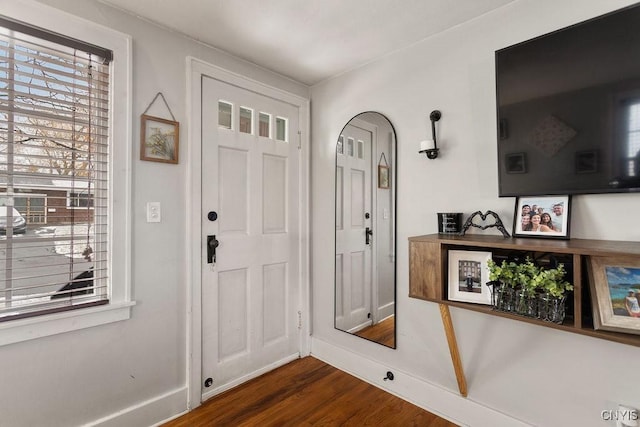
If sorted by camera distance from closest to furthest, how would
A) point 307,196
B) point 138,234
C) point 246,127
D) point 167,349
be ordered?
point 138,234 → point 167,349 → point 246,127 → point 307,196

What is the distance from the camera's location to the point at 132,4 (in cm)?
161

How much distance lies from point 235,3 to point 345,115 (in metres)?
1.07

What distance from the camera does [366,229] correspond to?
223cm

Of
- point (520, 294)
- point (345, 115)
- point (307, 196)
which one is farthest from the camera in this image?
point (307, 196)

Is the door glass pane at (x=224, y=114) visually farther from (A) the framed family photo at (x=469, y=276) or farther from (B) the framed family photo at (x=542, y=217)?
(B) the framed family photo at (x=542, y=217)

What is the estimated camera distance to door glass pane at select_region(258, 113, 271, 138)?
2299 mm

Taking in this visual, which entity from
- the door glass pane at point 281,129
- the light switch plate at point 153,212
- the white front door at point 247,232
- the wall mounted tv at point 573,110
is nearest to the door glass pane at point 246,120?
the white front door at point 247,232

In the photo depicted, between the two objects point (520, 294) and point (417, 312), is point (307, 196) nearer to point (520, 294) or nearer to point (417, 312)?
point (417, 312)

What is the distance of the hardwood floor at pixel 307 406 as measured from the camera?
5.79ft

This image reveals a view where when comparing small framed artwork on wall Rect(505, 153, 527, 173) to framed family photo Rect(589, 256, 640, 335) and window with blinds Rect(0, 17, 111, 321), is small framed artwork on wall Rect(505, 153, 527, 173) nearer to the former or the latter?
framed family photo Rect(589, 256, 640, 335)

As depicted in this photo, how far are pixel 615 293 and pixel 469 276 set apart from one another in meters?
0.51

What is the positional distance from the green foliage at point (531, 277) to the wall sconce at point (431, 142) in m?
0.74

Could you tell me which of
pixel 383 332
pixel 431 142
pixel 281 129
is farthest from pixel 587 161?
pixel 281 129

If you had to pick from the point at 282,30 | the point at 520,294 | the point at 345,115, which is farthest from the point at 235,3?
the point at 520,294
